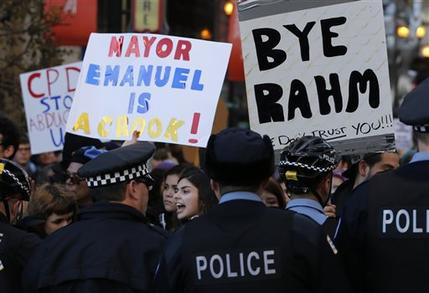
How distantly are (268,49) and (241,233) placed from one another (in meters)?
2.11

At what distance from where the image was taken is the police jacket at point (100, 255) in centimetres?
516

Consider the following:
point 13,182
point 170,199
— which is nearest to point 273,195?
point 170,199

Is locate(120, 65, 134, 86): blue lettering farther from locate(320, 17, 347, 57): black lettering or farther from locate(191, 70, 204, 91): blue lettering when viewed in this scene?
locate(320, 17, 347, 57): black lettering

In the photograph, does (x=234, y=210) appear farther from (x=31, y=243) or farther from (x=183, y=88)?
(x=183, y=88)

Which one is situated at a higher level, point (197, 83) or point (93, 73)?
point (93, 73)

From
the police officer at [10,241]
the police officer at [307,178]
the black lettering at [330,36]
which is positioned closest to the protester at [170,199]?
the black lettering at [330,36]

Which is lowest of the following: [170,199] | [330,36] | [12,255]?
[170,199]

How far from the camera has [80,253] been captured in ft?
17.1

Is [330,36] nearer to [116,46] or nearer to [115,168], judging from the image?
[116,46]

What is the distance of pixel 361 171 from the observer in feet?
24.5

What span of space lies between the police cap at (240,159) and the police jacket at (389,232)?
491 mm

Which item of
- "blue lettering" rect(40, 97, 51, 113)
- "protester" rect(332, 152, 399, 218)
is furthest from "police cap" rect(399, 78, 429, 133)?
"blue lettering" rect(40, 97, 51, 113)

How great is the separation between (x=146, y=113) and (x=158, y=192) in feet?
6.34

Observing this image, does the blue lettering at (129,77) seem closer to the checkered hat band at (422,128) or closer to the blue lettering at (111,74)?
the blue lettering at (111,74)
